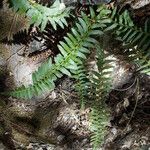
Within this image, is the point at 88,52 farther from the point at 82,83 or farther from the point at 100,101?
the point at 100,101

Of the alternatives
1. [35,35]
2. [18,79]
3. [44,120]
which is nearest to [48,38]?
[35,35]

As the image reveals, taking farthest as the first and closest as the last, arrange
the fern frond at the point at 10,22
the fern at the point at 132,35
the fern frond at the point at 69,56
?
the fern frond at the point at 10,22 < the fern at the point at 132,35 < the fern frond at the point at 69,56

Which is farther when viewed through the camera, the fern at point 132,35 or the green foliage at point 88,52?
the fern at point 132,35

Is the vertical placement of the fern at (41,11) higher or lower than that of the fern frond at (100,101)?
higher

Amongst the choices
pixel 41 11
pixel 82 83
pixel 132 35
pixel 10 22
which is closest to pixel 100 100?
pixel 82 83

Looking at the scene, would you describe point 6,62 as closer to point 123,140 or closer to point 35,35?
point 35,35

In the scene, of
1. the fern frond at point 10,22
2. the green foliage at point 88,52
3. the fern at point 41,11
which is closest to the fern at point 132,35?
the green foliage at point 88,52

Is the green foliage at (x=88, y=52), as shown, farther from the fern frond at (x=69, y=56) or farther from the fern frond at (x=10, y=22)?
the fern frond at (x=10, y=22)
